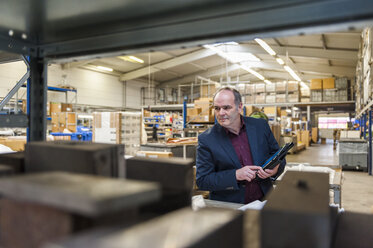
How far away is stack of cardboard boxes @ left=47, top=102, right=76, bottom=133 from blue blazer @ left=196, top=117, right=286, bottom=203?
10.7 metres

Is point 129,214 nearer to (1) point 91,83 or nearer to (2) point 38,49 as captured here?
(2) point 38,49

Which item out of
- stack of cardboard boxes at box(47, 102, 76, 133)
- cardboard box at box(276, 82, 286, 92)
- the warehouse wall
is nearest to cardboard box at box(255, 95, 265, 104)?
cardboard box at box(276, 82, 286, 92)

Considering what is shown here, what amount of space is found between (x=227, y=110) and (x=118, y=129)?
625 centimetres

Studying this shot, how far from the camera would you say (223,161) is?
2094mm

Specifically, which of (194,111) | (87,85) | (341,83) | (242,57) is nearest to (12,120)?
(194,111)

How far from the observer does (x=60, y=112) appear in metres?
11.7

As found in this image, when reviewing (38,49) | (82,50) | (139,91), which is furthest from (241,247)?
(139,91)

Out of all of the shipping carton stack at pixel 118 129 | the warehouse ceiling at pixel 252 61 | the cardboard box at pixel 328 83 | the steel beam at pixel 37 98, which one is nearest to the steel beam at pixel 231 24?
the steel beam at pixel 37 98

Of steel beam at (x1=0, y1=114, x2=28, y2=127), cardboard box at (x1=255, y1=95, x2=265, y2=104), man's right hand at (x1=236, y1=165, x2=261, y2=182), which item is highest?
cardboard box at (x1=255, y1=95, x2=265, y2=104)

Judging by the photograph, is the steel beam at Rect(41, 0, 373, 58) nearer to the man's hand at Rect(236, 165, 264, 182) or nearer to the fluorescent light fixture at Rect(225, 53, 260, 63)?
the man's hand at Rect(236, 165, 264, 182)

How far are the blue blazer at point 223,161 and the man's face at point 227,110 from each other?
2.9 inches

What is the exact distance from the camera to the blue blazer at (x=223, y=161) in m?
2.00

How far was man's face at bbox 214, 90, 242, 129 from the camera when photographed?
2.17 m

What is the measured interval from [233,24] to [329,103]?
52.0 feet
